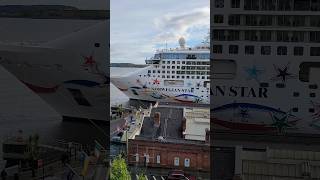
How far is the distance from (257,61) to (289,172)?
46.9 inches

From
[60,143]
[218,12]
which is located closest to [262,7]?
[218,12]

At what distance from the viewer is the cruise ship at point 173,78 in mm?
7441

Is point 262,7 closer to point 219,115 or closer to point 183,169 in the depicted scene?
point 219,115

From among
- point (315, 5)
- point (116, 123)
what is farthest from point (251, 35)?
point (116, 123)

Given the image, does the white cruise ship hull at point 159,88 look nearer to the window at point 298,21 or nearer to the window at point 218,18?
the window at point 218,18

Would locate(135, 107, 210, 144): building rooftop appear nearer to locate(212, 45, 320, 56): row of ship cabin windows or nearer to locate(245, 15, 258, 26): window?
locate(212, 45, 320, 56): row of ship cabin windows

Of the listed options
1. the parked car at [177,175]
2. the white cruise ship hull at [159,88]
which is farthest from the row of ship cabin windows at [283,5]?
the white cruise ship hull at [159,88]

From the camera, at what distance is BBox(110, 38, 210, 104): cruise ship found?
24.4ft

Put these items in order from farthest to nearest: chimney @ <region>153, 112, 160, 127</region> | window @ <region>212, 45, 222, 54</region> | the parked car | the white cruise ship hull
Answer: the white cruise ship hull → chimney @ <region>153, 112, 160, 127</region> → window @ <region>212, 45, 222, 54</region> → the parked car

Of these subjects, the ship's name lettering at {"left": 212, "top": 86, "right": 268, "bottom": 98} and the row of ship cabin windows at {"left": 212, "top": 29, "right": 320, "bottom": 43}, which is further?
the ship's name lettering at {"left": 212, "top": 86, "right": 268, "bottom": 98}

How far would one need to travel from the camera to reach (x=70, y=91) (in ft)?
11.0

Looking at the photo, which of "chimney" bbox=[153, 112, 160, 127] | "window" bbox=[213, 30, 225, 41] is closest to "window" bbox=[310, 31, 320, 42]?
"window" bbox=[213, 30, 225, 41]

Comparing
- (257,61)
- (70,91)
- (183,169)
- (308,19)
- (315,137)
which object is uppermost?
(308,19)

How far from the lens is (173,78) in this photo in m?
7.92
